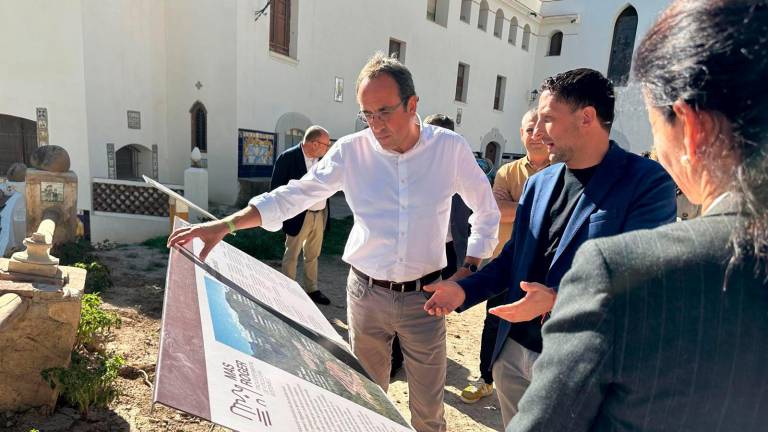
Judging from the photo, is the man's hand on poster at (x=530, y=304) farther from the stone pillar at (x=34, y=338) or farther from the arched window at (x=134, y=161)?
the arched window at (x=134, y=161)

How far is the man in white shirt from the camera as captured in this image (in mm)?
2027

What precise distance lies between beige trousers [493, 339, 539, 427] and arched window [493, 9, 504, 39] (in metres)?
18.7

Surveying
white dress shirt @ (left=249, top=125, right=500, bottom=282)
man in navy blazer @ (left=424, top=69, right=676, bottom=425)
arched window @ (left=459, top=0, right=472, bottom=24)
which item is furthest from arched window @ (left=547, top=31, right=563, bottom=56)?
man in navy blazer @ (left=424, top=69, right=676, bottom=425)

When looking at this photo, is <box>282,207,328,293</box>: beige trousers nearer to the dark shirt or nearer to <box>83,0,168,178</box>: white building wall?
the dark shirt

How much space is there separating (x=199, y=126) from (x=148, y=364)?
860 centimetres

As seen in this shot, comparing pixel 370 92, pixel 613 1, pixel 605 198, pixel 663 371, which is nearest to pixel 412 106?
pixel 370 92

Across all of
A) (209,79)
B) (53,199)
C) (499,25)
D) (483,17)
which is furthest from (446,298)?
(499,25)

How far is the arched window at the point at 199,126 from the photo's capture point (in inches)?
419

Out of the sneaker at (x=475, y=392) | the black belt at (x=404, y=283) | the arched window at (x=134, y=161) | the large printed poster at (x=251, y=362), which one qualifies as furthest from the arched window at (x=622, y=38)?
the large printed poster at (x=251, y=362)

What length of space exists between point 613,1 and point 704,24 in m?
21.6

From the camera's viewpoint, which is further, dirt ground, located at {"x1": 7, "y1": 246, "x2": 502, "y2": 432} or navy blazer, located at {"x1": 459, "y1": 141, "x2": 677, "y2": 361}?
dirt ground, located at {"x1": 7, "y1": 246, "x2": 502, "y2": 432}

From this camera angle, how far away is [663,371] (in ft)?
2.11

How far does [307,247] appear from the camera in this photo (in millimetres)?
5016

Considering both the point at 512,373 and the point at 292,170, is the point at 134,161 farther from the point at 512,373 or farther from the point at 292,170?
the point at 512,373
